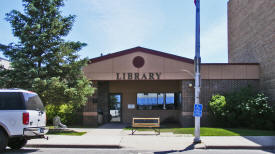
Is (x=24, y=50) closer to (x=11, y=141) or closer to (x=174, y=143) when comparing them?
(x=11, y=141)

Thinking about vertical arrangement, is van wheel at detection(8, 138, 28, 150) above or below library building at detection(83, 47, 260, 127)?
below

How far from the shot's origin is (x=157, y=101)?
2234 cm

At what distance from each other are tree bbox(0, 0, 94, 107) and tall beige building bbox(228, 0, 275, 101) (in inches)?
430

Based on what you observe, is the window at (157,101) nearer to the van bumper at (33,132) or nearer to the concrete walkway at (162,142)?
the concrete walkway at (162,142)

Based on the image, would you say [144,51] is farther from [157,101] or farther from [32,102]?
[32,102]

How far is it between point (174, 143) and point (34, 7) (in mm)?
9848

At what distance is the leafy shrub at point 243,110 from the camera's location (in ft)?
55.4

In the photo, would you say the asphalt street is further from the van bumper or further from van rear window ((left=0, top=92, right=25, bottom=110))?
van rear window ((left=0, top=92, right=25, bottom=110))

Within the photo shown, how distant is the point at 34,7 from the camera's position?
593 inches

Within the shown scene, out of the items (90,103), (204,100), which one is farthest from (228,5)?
(90,103)

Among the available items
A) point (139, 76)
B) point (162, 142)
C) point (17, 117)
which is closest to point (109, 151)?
point (162, 142)

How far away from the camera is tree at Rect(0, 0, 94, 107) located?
14719mm

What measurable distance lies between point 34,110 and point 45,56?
6191mm

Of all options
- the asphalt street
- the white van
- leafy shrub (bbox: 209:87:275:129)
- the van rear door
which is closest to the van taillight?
the white van
